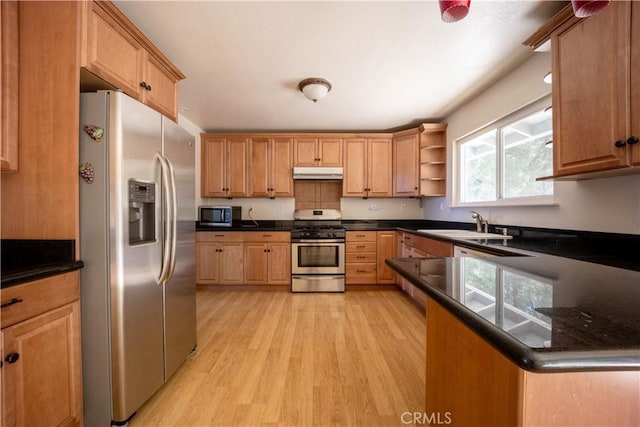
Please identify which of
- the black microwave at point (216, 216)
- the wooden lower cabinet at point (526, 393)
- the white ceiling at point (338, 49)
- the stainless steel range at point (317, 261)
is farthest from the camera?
the black microwave at point (216, 216)

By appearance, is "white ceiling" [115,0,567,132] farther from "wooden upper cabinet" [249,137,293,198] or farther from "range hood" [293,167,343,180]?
A: "range hood" [293,167,343,180]

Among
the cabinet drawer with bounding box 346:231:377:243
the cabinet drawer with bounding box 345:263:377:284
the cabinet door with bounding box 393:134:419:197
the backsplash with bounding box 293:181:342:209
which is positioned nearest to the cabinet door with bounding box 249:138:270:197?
the backsplash with bounding box 293:181:342:209

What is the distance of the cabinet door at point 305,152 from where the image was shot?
3.88 m

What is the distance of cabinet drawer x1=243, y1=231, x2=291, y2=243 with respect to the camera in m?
3.56

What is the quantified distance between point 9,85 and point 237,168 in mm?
2705

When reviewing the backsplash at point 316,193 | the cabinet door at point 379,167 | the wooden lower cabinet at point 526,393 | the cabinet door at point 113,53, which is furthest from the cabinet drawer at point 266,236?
the wooden lower cabinet at point 526,393

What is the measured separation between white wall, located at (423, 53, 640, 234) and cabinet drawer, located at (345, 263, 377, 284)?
131 cm

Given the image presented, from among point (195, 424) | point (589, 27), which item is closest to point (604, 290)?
point (589, 27)

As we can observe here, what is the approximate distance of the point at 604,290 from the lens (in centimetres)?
72

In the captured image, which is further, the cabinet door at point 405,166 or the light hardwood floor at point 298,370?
the cabinet door at point 405,166

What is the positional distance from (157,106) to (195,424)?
1.95 m

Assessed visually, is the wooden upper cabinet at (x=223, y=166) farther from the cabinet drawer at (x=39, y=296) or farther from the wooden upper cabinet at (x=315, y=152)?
the cabinet drawer at (x=39, y=296)

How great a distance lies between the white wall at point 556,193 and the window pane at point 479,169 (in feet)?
0.55

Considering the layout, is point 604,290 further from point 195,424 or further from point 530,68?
point 530,68
